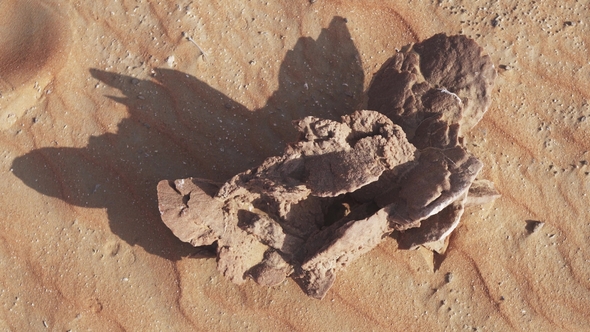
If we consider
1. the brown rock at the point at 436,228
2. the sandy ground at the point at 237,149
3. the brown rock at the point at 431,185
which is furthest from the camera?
the sandy ground at the point at 237,149

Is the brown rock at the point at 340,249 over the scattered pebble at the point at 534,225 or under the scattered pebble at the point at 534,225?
under

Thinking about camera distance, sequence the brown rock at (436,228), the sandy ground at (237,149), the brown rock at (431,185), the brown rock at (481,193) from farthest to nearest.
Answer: the sandy ground at (237,149), the brown rock at (481,193), the brown rock at (436,228), the brown rock at (431,185)

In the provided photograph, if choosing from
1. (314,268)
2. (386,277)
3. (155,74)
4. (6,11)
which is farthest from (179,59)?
(386,277)

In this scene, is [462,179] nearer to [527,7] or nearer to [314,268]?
[314,268]

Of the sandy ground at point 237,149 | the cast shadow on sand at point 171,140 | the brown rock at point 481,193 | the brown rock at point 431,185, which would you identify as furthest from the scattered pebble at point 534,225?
the cast shadow on sand at point 171,140

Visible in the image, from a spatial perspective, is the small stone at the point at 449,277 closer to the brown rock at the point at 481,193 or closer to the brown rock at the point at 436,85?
the brown rock at the point at 481,193

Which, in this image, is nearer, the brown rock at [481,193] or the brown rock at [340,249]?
the brown rock at [340,249]

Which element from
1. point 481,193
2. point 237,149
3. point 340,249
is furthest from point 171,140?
point 481,193
